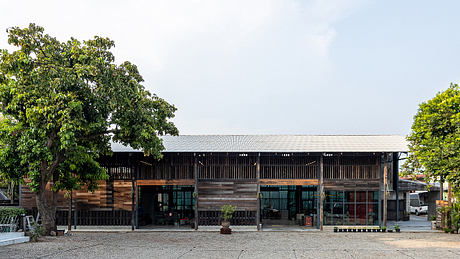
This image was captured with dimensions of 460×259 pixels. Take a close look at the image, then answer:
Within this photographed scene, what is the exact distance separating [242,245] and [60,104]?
353 inches

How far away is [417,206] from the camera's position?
36.3m

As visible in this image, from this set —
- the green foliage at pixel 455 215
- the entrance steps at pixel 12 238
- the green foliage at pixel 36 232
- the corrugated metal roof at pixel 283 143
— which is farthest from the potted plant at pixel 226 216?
the green foliage at pixel 455 215

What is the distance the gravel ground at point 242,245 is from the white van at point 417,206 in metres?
17.9

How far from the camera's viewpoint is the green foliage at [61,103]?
1465 centimetres

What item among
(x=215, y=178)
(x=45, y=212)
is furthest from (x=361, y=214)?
(x=45, y=212)

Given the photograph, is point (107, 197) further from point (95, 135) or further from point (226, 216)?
point (226, 216)

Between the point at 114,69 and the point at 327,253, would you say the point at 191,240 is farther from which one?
the point at 114,69

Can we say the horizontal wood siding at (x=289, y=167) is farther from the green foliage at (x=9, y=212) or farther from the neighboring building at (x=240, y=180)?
the green foliage at (x=9, y=212)

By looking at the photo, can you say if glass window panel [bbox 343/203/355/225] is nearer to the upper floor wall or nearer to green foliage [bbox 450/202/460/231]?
the upper floor wall

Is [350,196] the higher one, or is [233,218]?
[350,196]

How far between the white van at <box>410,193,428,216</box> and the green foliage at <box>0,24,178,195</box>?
2804cm

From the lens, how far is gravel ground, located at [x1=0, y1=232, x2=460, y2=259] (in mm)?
13352

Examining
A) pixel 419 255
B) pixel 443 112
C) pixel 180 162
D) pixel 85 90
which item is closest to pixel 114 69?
pixel 85 90

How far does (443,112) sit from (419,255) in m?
9.59
